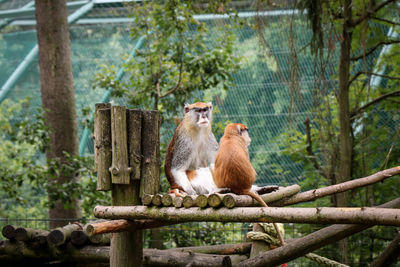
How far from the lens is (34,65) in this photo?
320 inches

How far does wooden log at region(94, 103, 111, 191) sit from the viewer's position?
3379mm

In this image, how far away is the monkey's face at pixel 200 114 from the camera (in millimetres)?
3656

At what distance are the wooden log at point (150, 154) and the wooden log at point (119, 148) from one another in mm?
124

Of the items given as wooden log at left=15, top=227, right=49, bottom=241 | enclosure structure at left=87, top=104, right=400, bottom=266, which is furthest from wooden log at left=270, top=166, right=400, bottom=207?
wooden log at left=15, top=227, right=49, bottom=241

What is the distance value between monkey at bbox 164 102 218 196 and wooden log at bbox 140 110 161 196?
0.83ft

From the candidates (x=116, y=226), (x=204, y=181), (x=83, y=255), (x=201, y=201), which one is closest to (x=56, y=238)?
(x=83, y=255)

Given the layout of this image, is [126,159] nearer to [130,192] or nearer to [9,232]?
[130,192]

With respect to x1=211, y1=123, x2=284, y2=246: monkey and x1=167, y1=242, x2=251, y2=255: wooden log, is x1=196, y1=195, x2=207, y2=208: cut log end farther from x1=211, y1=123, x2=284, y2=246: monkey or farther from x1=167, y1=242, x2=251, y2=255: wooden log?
x1=167, y1=242, x2=251, y2=255: wooden log

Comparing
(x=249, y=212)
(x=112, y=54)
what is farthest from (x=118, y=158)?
(x=112, y=54)

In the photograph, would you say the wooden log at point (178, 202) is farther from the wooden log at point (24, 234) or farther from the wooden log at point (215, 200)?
the wooden log at point (24, 234)

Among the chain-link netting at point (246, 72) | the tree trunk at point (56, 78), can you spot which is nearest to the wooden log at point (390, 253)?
the chain-link netting at point (246, 72)

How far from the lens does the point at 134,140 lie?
341cm

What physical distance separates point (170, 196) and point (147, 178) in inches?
15.7

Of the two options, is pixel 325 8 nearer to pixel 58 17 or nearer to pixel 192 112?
pixel 192 112
